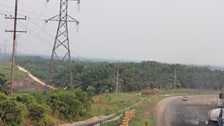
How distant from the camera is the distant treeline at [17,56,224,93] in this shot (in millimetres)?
87875

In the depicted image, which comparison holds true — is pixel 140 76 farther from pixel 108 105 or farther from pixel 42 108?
pixel 42 108

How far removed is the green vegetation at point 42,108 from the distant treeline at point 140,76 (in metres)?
50.7

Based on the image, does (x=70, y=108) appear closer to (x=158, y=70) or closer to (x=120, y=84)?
(x=120, y=84)

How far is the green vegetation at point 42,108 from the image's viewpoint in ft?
68.4

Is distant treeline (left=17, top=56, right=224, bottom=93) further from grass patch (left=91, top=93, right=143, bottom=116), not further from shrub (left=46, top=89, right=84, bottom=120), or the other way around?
shrub (left=46, top=89, right=84, bottom=120)

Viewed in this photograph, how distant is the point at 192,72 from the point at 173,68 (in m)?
4.85

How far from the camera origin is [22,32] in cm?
3050

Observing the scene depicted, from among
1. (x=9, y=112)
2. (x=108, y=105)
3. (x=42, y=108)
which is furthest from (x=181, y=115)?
(x=9, y=112)

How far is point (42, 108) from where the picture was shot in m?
23.7

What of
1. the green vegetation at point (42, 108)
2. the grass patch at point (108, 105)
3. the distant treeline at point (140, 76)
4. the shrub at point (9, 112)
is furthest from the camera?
the distant treeline at point (140, 76)

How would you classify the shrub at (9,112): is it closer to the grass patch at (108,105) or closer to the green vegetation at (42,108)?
the green vegetation at (42,108)

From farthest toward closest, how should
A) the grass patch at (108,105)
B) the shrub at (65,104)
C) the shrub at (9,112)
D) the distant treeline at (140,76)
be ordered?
the distant treeline at (140,76), the grass patch at (108,105), the shrub at (65,104), the shrub at (9,112)

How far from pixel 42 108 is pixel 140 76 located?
75420 mm

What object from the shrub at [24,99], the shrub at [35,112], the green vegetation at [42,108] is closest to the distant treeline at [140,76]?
the green vegetation at [42,108]
